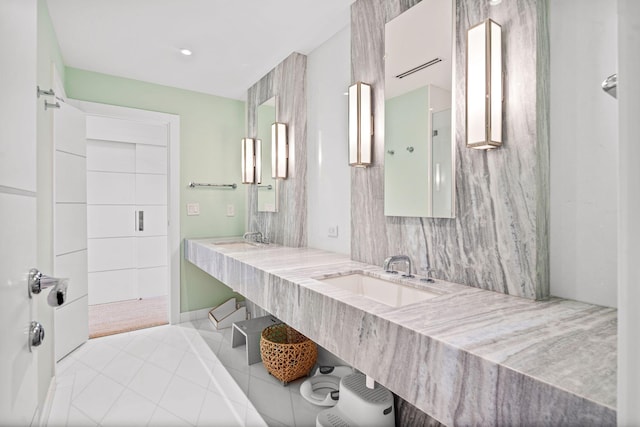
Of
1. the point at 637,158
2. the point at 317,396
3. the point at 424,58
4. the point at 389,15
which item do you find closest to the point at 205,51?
the point at 389,15

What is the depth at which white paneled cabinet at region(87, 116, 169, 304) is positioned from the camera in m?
3.88

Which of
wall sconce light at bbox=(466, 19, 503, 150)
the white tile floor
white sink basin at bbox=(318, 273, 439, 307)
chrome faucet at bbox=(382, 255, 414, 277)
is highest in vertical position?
wall sconce light at bbox=(466, 19, 503, 150)

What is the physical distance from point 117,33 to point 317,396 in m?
2.76

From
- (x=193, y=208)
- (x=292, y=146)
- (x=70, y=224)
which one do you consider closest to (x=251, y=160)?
(x=292, y=146)

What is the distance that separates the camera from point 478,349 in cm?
75

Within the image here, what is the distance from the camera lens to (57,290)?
817 mm

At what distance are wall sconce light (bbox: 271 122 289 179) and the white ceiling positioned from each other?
57 cm

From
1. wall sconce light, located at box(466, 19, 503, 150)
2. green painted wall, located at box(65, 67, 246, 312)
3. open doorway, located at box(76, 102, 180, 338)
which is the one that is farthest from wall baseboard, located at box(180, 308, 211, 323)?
wall sconce light, located at box(466, 19, 503, 150)

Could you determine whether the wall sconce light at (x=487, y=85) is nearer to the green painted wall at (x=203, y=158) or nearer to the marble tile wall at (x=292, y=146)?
the marble tile wall at (x=292, y=146)

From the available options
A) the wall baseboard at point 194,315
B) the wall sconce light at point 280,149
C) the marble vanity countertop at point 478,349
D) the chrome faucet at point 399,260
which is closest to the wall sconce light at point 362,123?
the chrome faucet at point 399,260

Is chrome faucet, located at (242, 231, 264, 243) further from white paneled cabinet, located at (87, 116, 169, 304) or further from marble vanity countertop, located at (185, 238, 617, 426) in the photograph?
white paneled cabinet, located at (87, 116, 169, 304)

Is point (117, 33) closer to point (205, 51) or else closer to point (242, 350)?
point (205, 51)

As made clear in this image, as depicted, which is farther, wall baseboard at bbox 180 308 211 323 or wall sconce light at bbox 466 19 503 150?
wall baseboard at bbox 180 308 211 323

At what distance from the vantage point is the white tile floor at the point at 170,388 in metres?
1.76
